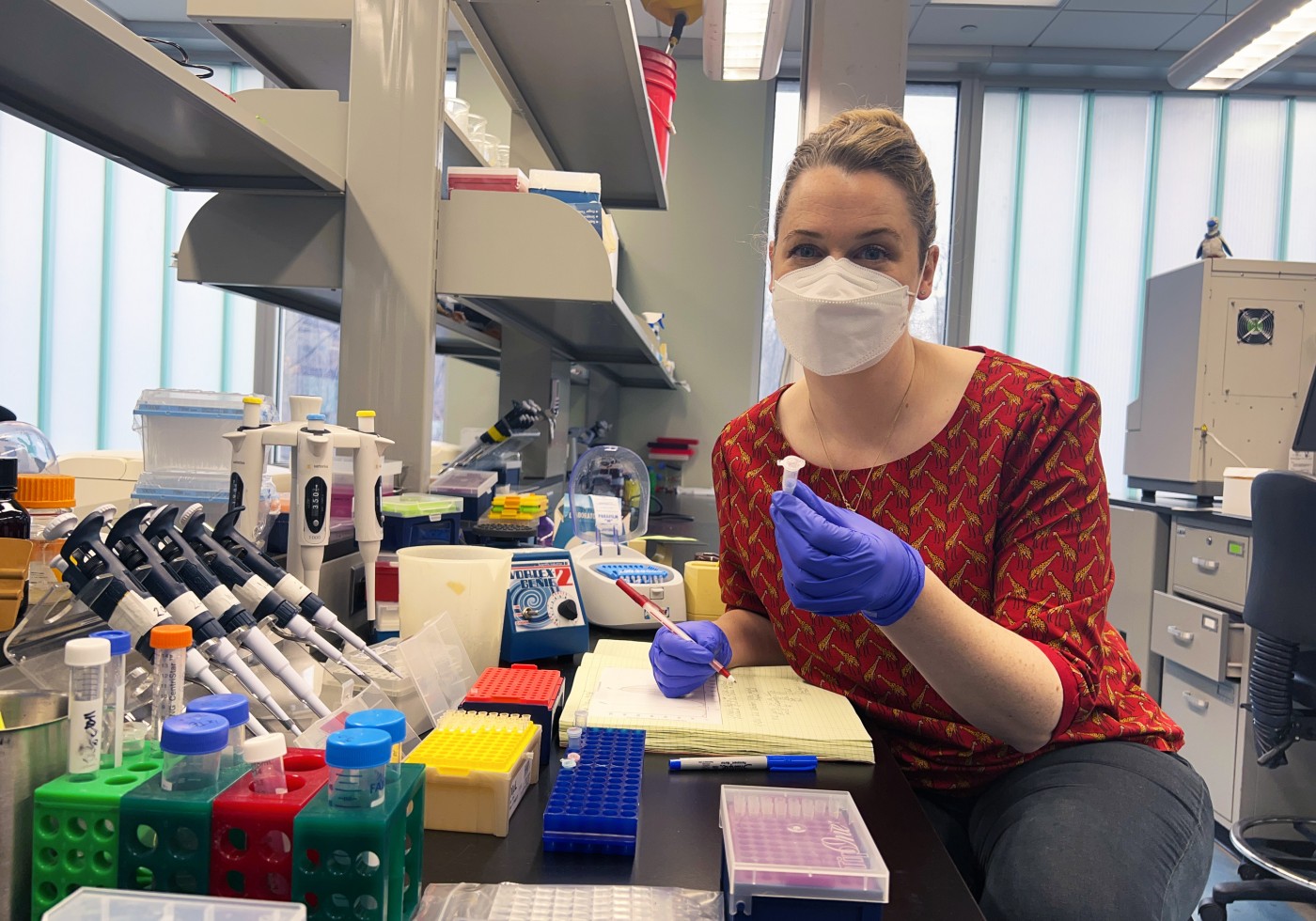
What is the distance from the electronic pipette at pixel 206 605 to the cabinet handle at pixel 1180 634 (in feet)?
9.39

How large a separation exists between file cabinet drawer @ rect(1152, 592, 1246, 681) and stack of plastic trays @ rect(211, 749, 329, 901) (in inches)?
114

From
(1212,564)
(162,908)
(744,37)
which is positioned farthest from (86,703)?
(1212,564)

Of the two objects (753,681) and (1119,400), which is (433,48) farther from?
(1119,400)

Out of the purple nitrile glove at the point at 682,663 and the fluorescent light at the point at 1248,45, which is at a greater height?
the fluorescent light at the point at 1248,45

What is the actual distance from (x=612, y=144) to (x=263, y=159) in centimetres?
140

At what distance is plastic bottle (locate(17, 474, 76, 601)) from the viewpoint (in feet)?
2.49

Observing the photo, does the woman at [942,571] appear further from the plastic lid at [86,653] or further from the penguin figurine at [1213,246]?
the penguin figurine at [1213,246]

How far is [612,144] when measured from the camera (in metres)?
2.55

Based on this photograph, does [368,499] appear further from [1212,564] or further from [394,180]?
[1212,564]

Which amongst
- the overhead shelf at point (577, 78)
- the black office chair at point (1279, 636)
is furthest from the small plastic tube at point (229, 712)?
the black office chair at point (1279, 636)

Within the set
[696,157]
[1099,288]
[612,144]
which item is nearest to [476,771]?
[612,144]

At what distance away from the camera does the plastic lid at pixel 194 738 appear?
49 centimetres

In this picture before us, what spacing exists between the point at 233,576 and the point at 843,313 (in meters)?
0.78

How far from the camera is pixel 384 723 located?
535mm
